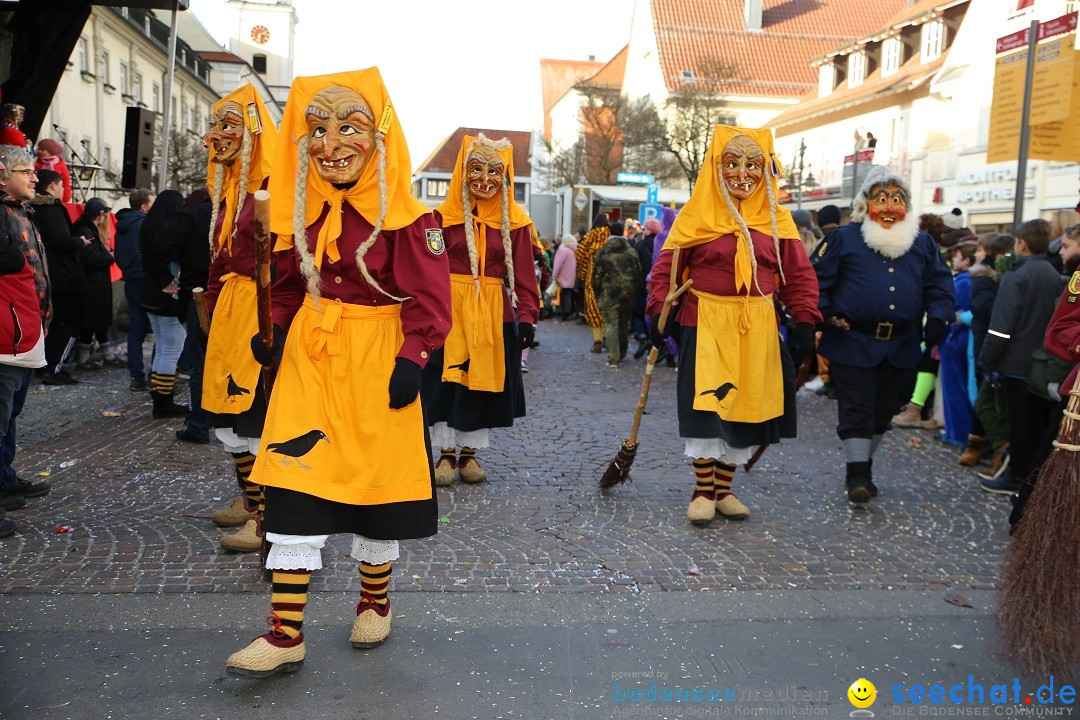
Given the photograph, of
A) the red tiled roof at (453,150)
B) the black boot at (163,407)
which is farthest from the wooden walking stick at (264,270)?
the red tiled roof at (453,150)

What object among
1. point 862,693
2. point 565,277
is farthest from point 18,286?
point 565,277

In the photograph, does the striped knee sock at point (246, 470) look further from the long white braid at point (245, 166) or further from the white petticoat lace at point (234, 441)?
the long white braid at point (245, 166)

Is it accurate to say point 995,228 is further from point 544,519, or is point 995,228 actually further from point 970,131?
point 544,519

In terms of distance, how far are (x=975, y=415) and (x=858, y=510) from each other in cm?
213

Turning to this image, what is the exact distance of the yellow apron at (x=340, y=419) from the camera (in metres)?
3.47

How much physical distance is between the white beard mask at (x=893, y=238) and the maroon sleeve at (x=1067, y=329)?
2.08 meters

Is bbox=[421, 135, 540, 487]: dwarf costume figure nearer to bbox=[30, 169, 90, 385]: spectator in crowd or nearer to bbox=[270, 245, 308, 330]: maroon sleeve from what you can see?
bbox=[270, 245, 308, 330]: maroon sleeve

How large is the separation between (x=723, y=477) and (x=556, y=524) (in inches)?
41.5

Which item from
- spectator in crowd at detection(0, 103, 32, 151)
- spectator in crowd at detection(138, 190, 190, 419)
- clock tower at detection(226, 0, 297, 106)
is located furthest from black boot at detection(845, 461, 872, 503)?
clock tower at detection(226, 0, 297, 106)

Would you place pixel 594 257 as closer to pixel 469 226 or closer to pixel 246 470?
pixel 469 226

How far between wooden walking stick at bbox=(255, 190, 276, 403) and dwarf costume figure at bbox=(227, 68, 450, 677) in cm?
7

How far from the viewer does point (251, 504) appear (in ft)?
16.8

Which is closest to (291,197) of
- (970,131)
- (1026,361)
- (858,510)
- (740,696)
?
(740,696)

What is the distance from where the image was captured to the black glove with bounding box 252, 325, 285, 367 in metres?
3.70
